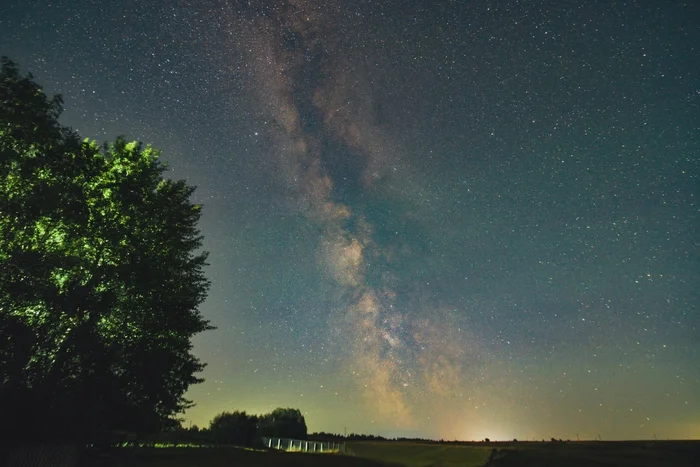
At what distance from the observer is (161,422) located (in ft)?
70.4

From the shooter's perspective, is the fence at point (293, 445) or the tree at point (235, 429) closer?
the tree at point (235, 429)

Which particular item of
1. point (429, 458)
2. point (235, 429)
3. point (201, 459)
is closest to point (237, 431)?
point (235, 429)

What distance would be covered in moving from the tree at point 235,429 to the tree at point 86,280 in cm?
3728

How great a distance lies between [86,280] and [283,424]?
185ft

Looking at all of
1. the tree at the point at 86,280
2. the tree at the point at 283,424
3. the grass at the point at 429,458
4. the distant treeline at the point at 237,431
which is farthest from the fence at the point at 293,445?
the tree at the point at 86,280

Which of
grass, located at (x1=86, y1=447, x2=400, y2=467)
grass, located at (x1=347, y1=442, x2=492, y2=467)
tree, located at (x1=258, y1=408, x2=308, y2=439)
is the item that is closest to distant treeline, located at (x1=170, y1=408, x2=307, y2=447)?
tree, located at (x1=258, y1=408, x2=308, y2=439)

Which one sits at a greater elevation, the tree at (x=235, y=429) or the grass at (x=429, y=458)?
the tree at (x=235, y=429)

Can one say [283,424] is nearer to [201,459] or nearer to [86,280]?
[201,459]

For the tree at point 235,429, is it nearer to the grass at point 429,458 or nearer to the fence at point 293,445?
the fence at point 293,445

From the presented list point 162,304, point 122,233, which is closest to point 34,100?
point 122,233

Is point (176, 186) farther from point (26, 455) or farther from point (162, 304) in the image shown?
point (26, 455)

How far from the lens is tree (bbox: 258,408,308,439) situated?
63.6 m

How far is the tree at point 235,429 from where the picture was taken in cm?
5347

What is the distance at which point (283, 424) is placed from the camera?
65500 mm
